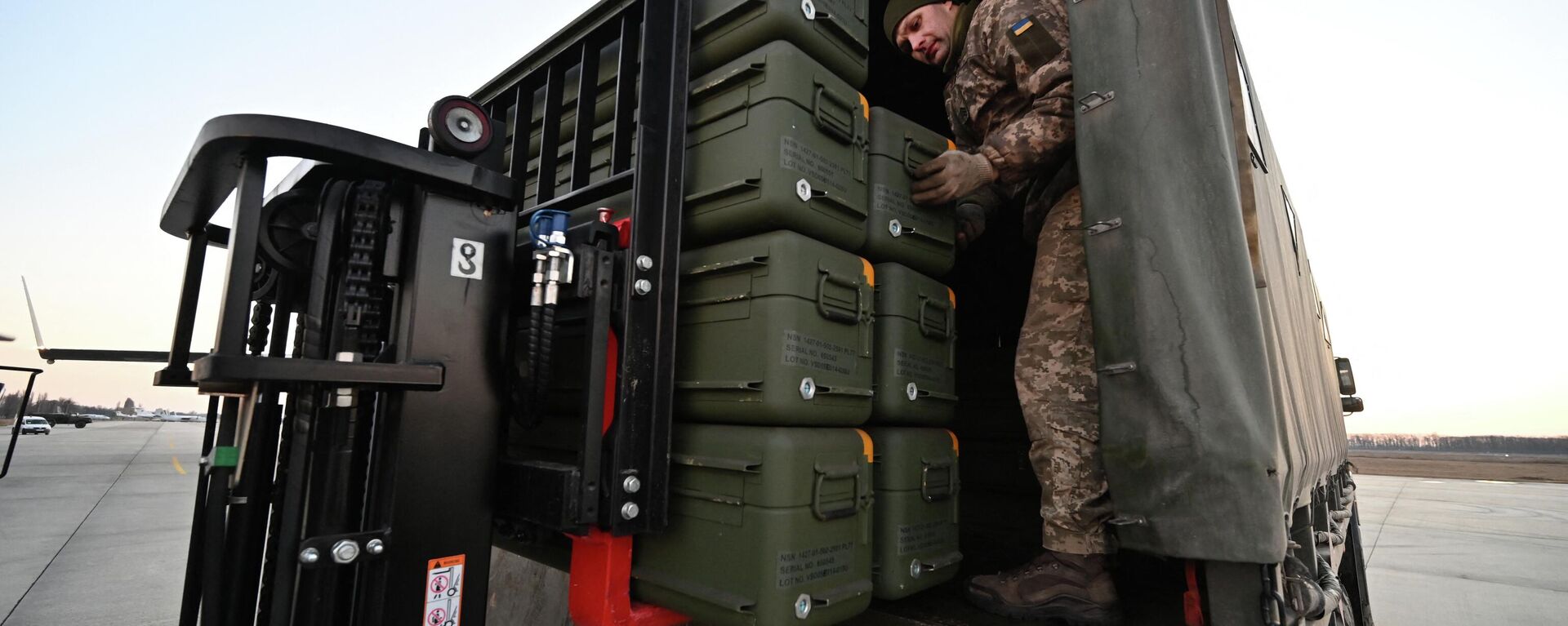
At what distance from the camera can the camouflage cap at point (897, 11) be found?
275cm

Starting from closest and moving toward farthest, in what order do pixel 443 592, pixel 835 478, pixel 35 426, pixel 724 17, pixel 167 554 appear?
1. pixel 443 592
2. pixel 835 478
3. pixel 724 17
4. pixel 167 554
5. pixel 35 426

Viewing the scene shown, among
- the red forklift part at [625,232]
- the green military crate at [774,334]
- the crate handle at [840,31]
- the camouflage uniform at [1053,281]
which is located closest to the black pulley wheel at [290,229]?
the red forklift part at [625,232]

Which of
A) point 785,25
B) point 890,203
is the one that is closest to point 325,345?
point 785,25

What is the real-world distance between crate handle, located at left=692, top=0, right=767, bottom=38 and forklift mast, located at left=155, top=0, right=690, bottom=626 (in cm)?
11

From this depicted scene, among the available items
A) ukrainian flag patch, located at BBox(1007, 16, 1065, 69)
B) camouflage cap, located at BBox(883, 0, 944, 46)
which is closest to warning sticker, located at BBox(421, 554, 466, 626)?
ukrainian flag patch, located at BBox(1007, 16, 1065, 69)

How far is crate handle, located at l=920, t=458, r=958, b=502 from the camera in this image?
2.10 metres

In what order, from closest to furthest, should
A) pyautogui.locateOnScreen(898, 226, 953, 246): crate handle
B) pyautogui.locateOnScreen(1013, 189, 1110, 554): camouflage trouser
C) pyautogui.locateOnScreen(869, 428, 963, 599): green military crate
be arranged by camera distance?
pyautogui.locateOnScreen(1013, 189, 1110, 554): camouflage trouser
pyautogui.locateOnScreen(869, 428, 963, 599): green military crate
pyautogui.locateOnScreen(898, 226, 953, 246): crate handle

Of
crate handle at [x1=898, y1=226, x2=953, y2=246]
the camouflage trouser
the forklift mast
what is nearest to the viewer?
the forklift mast

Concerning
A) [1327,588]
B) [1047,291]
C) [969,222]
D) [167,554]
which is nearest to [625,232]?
[1047,291]

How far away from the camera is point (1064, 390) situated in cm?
197

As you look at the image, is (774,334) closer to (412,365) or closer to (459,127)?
(412,365)

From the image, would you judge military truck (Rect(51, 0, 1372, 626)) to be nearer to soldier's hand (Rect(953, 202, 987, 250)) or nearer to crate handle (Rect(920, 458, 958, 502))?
crate handle (Rect(920, 458, 958, 502))

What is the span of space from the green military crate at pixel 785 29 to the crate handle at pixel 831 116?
0.50ft

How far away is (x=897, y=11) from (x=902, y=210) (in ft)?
3.47
